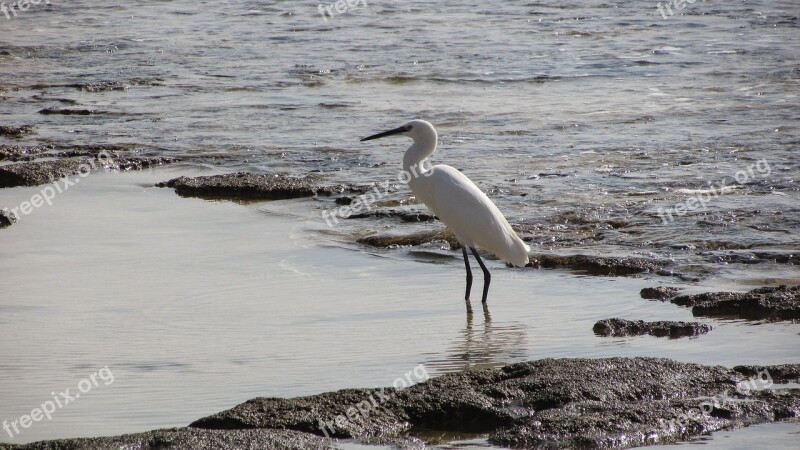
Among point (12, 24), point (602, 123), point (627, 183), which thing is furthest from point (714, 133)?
→ point (12, 24)

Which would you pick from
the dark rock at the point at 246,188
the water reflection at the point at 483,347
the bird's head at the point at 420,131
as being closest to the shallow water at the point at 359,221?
the water reflection at the point at 483,347

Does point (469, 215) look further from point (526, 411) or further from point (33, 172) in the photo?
point (33, 172)

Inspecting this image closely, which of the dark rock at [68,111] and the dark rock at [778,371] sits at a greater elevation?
the dark rock at [68,111]

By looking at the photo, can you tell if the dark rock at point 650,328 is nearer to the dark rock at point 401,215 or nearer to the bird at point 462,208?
the bird at point 462,208

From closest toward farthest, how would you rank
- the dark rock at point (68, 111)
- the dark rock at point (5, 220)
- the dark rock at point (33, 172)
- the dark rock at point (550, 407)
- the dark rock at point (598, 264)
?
the dark rock at point (550, 407) → the dark rock at point (598, 264) → the dark rock at point (5, 220) → the dark rock at point (33, 172) → the dark rock at point (68, 111)

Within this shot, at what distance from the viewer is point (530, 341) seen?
18.9 feet

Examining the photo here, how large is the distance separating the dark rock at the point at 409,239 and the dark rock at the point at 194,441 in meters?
4.26

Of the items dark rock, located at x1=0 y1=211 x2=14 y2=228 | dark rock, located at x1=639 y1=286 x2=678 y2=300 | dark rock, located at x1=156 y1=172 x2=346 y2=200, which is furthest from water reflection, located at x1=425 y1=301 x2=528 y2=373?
dark rock, located at x1=0 y1=211 x2=14 y2=228

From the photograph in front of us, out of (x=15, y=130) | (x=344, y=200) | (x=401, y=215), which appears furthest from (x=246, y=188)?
(x=15, y=130)

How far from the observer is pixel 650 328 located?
578 centimetres

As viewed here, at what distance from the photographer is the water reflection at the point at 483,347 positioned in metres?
5.41

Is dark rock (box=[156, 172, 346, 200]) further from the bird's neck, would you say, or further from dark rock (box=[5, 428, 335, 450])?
dark rock (box=[5, 428, 335, 450])

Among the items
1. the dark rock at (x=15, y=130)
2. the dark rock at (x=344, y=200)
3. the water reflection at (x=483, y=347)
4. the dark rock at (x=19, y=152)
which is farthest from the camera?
the dark rock at (x=15, y=130)

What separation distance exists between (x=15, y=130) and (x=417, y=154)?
6278 millimetres
